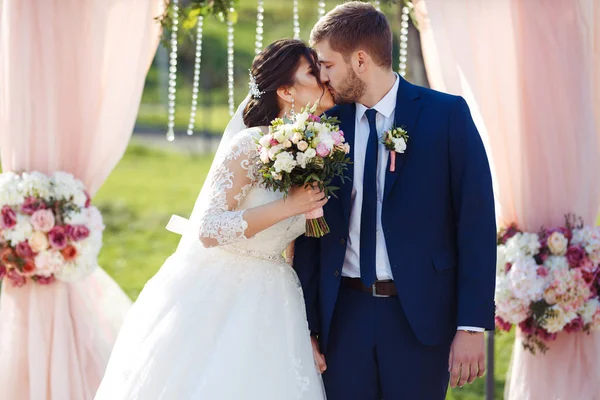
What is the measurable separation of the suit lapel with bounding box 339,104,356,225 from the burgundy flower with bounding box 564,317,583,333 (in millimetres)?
1493

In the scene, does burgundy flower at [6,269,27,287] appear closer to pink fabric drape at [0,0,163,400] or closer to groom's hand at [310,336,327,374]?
pink fabric drape at [0,0,163,400]

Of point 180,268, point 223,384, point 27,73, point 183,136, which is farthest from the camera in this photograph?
point 183,136

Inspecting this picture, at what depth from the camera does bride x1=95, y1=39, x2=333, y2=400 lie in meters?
3.32

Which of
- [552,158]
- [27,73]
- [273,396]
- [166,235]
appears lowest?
[166,235]

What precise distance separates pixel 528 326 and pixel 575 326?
21 cm

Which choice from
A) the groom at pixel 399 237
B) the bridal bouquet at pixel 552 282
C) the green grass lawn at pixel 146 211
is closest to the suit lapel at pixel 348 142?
the groom at pixel 399 237

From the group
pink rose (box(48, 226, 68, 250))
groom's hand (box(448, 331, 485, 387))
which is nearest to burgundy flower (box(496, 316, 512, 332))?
groom's hand (box(448, 331, 485, 387))

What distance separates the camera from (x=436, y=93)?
3.37 metres

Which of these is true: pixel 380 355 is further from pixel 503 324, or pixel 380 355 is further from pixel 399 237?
pixel 503 324

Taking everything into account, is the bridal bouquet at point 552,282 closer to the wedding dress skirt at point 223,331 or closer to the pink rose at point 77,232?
the wedding dress skirt at point 223,331

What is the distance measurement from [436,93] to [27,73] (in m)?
2.21

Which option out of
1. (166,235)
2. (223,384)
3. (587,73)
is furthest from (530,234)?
(166,235)

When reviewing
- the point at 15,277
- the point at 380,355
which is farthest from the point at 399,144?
the point at 15,277

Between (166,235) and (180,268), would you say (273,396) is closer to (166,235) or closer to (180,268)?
(180,268)
